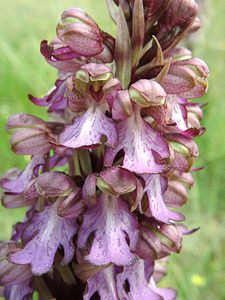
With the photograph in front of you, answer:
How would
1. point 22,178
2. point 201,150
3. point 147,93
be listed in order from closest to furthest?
point 147,93 → point 22,178 → point 201,150

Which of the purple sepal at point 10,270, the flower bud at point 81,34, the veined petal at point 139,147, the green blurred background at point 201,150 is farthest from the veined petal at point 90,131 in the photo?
the green blurred background at point 201,150

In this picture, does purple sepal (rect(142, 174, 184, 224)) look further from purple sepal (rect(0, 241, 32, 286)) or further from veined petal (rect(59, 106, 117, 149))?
purple sepal (rect(0, 241, 32, 286))

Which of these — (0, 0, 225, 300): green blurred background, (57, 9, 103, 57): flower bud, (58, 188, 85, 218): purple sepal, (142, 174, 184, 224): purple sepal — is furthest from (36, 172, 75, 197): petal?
(0, 0, 225, 300): green blurred background

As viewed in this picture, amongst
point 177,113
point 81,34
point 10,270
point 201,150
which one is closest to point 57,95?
point 81,34

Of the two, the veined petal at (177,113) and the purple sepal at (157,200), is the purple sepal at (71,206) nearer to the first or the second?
the purple sepal at (157,200)

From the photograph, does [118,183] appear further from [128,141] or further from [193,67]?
[193,67]

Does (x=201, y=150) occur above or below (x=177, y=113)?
below

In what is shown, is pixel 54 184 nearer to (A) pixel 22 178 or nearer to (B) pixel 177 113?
(A) pixel 22 178
